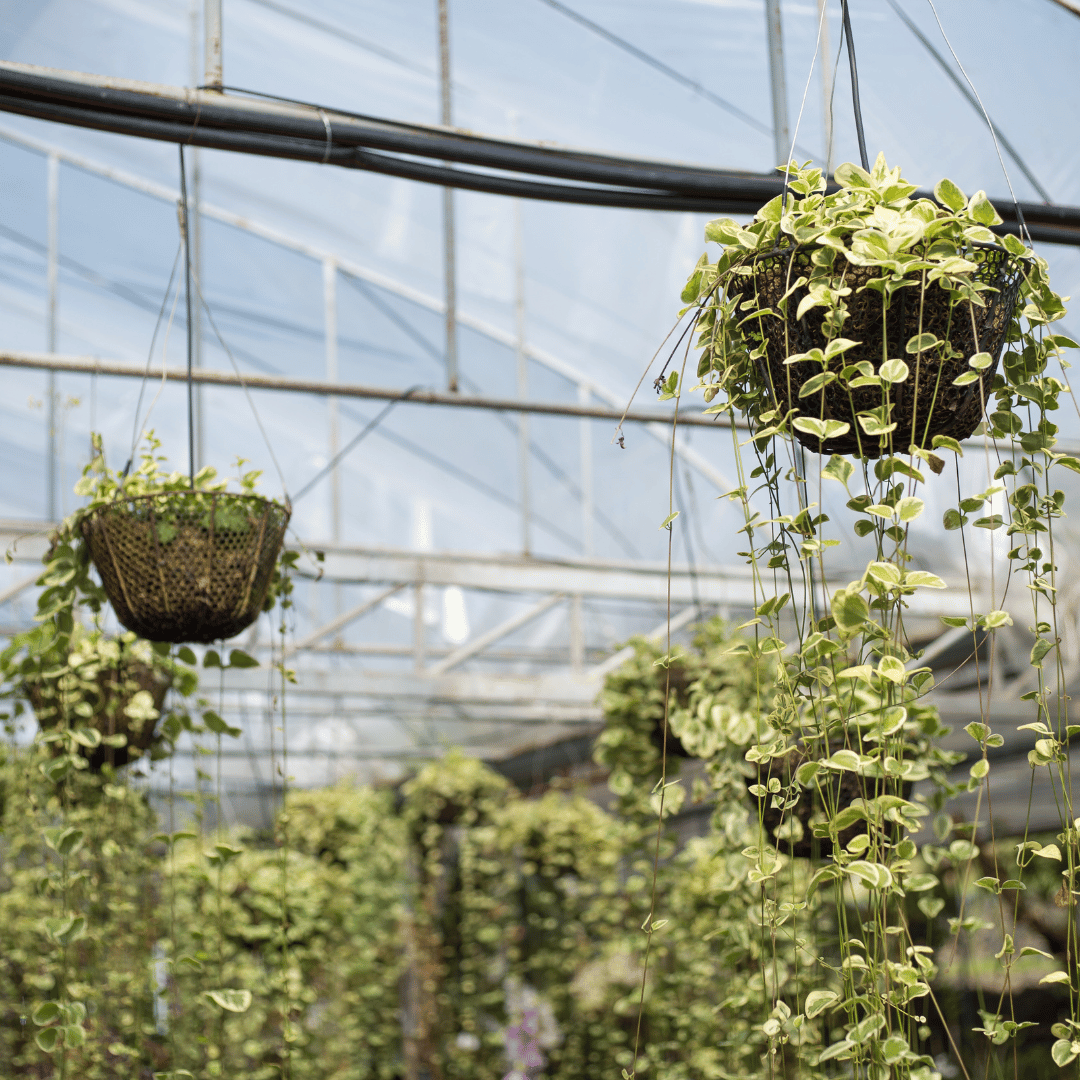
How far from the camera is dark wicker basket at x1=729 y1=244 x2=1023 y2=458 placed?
1.24 meters

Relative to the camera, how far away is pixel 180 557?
1.88m

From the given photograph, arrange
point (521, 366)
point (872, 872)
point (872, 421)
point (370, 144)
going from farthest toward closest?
point (521, 366) → point (370, 144) → point (872, 421) → point (872, 872)

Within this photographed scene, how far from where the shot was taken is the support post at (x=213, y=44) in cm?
198

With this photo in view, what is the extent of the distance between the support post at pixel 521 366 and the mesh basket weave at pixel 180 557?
2.65 m

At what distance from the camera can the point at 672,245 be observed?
182 inches

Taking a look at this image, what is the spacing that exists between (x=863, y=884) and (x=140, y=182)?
4.55 metres

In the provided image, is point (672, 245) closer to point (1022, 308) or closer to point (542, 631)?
point (542, 631)

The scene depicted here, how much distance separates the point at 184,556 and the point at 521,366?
2886 mm

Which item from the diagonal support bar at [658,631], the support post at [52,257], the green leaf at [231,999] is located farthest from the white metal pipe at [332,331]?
the green leaf at [231,999]

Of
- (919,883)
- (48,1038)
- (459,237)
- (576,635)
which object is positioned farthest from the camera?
(576,635)

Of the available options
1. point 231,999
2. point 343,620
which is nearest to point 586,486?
point 343,620

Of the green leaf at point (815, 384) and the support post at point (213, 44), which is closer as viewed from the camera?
the green leaf at point (815, 384)

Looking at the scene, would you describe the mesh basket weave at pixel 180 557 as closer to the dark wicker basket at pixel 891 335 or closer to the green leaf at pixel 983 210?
the dark wicker basket at pixel 891 335

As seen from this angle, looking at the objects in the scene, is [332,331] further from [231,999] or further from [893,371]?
[893,371]
